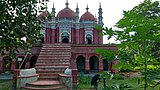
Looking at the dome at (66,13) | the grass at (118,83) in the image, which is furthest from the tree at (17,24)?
the dome at (66,13)

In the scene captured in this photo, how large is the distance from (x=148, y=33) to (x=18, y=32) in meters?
3.45

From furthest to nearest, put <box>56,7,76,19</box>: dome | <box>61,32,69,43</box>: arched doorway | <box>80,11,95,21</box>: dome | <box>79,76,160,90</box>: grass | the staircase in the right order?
<box>80,11,95,21</box>: dome < <box>56,7,76,19</box>: dome < <box>61,32,69,43</box>: arched doorway < the staircase < <box>79,76,160,90</box>: grass

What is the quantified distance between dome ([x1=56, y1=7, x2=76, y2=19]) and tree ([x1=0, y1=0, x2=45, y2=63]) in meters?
23.6

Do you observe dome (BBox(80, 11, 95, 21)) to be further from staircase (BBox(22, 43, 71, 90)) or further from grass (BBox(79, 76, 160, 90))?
grass (BBox(79, 76, 160, 90))

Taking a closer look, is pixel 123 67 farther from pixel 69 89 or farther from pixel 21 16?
pixel 69 89

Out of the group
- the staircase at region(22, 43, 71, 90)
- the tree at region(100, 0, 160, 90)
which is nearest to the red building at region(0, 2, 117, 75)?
the staircase at region(22, 43, 71, 90)

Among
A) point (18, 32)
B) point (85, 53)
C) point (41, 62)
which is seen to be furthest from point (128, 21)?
point (85, 53)

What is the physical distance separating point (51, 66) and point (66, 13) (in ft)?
49.3

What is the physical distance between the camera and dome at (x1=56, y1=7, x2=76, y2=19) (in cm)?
2873

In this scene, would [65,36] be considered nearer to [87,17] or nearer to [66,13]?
[66,13]

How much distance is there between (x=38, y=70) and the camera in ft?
48.7

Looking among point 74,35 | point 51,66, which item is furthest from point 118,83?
point 74,35

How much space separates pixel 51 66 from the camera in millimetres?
15438

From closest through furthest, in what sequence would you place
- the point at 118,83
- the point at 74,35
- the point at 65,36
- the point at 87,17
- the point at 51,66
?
1. the point at 118,83
2. the point at 51,66
3. the point at 65,36
4. the point at 74,35
5. the point at 87,17
